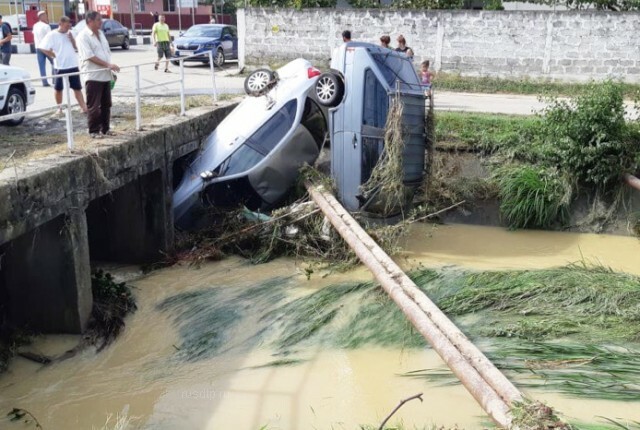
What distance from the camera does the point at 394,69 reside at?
10.5 metres

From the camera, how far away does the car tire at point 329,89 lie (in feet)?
32.9

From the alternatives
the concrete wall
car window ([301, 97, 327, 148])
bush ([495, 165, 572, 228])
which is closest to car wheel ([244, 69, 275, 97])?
car window ([301, 97, 327, 148])

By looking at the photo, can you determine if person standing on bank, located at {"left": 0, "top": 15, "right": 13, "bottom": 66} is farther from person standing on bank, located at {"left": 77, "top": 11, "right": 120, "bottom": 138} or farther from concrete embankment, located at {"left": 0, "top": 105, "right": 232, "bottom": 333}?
person standing on bank, located at {"left": 77, "top": 11, "right": 120, "bottom": 138}

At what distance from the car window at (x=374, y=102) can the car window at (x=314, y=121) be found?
1.12 m

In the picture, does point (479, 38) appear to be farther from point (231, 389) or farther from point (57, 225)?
point (231, 389)

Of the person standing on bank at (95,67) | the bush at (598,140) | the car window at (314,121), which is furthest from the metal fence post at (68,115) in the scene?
the bush at (598,140)

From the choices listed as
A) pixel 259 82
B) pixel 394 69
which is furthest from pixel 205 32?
pixel 394 69

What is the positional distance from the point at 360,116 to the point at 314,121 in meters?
1.13

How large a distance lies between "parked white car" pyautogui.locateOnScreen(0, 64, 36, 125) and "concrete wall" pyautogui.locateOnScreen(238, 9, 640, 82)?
965cm

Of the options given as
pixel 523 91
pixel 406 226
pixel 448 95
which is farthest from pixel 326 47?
pixel 406 226

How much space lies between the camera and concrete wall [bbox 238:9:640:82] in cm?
1814

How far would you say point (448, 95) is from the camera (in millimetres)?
17469

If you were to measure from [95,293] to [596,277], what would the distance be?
→ 581 cm

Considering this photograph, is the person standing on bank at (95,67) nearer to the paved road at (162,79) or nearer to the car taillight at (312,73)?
the paved road at (162,79)
